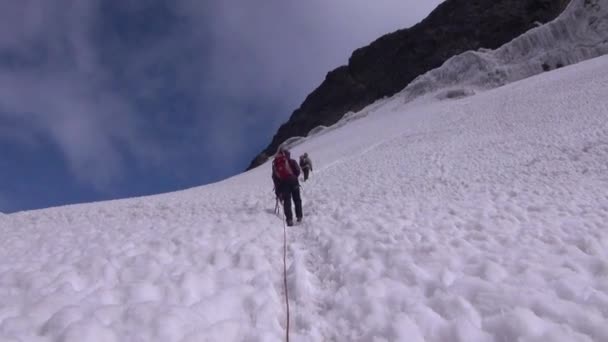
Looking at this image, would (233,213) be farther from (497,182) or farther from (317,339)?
(497,182)

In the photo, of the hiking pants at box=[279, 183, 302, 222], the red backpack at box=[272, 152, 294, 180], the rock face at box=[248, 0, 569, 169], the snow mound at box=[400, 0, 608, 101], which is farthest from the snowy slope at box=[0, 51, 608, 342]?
the rock face at box=[248, 0, 569, 169]

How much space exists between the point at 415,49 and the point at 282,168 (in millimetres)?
62111

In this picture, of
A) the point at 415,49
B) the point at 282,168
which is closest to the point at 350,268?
the point at 282,168

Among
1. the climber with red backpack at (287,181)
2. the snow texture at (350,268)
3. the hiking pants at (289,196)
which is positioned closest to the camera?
the snow texture at (350,268)

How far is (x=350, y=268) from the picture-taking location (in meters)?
4.27

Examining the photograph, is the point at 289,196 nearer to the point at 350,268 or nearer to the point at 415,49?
the point at 350,268

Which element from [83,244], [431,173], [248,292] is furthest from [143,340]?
[431,173]

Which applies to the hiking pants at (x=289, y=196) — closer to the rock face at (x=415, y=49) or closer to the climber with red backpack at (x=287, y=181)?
the climber with red backpack at (x=287, y=181)

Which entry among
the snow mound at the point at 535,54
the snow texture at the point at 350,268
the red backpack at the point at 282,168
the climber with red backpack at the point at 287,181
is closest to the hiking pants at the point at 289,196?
the climber with red backpack at the point at 287,181

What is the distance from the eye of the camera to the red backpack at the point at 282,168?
7.99 metres

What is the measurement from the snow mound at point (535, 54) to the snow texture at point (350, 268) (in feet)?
91.2

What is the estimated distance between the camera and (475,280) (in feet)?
11.3

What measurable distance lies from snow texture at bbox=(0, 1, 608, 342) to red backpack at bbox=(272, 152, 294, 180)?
3.32 ft

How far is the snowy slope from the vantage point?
2.88 m
